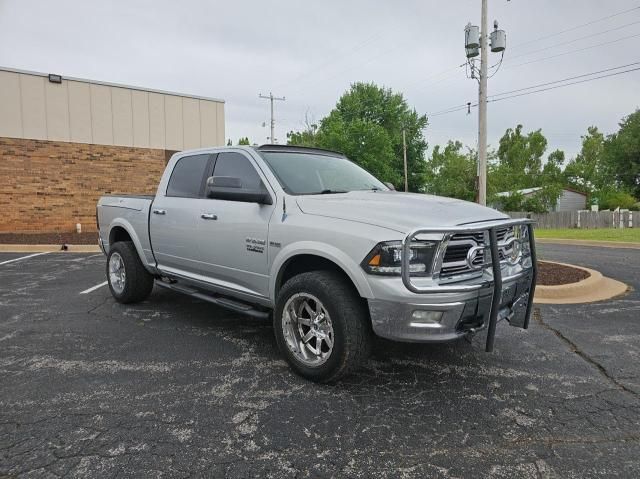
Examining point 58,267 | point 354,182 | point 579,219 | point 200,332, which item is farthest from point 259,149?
point 579,219

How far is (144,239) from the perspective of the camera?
5605 mm

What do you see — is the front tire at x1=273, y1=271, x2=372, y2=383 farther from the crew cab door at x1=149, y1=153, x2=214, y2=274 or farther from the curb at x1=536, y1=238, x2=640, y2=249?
the curb at x1=536, y1=238, x2=640, y2=249

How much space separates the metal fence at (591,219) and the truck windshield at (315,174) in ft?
104

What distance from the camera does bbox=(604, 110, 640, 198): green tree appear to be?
51.1 metres

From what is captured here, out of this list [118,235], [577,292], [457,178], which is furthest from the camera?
[457,178]

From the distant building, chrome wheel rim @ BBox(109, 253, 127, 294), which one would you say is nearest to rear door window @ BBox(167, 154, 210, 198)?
chrome wheel rim @ BBox(109, 253, 127, 294)

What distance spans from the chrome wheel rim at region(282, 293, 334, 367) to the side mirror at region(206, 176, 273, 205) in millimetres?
923

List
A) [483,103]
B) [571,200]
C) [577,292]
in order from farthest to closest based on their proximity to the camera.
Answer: [571,200] → [483,103] → [577,292]

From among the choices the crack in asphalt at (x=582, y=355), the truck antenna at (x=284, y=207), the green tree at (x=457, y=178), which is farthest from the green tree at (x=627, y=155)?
the truck antenna at (x=284, y=207)

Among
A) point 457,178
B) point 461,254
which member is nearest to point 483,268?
point 461,254

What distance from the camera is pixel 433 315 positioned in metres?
3.12

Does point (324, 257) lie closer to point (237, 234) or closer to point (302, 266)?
point (302, 266)

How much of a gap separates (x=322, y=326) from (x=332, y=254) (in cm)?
59

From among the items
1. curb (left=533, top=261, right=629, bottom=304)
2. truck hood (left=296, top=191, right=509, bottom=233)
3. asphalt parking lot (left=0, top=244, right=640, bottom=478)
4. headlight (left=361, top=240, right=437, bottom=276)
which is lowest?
asphalt parking lot (left=0, top=244, right=640, bottom=478)
